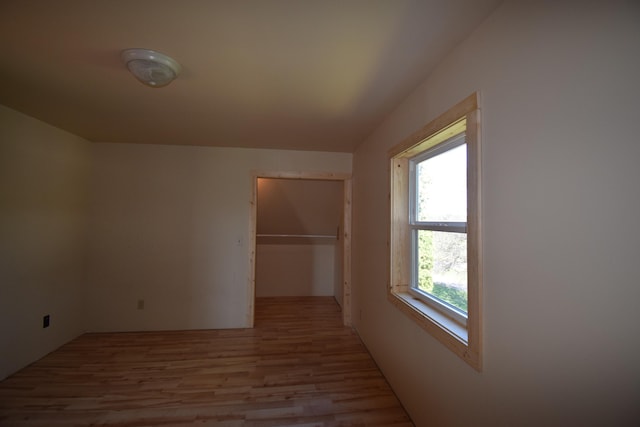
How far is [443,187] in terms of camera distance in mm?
1741

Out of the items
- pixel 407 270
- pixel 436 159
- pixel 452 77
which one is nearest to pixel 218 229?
pixel 407 270

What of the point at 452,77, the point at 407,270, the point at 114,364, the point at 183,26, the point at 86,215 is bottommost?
the point at 114,364

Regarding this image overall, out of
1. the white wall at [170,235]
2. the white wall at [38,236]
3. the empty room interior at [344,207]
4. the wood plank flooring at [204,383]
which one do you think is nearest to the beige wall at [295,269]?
the empty room interior at [344,207]

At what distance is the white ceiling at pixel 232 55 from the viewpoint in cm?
114

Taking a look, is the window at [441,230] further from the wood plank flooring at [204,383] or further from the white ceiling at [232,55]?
the wood plank flooring at [204,383]

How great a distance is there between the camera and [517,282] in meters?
0.99

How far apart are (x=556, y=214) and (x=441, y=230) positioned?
858 millimetres

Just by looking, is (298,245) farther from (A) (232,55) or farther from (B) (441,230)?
(A) (232,55)

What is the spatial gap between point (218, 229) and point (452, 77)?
3.08 metres

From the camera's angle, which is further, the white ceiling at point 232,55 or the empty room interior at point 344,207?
the white ceiling at point 232,55

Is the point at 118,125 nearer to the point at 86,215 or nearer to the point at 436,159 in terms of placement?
the point at 86,215

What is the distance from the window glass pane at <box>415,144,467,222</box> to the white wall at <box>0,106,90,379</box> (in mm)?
3595

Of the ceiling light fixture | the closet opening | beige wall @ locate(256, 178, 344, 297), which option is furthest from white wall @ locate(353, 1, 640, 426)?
beige wall @ locate(256, 178, 344, 297)

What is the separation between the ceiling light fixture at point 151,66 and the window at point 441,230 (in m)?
1.63
